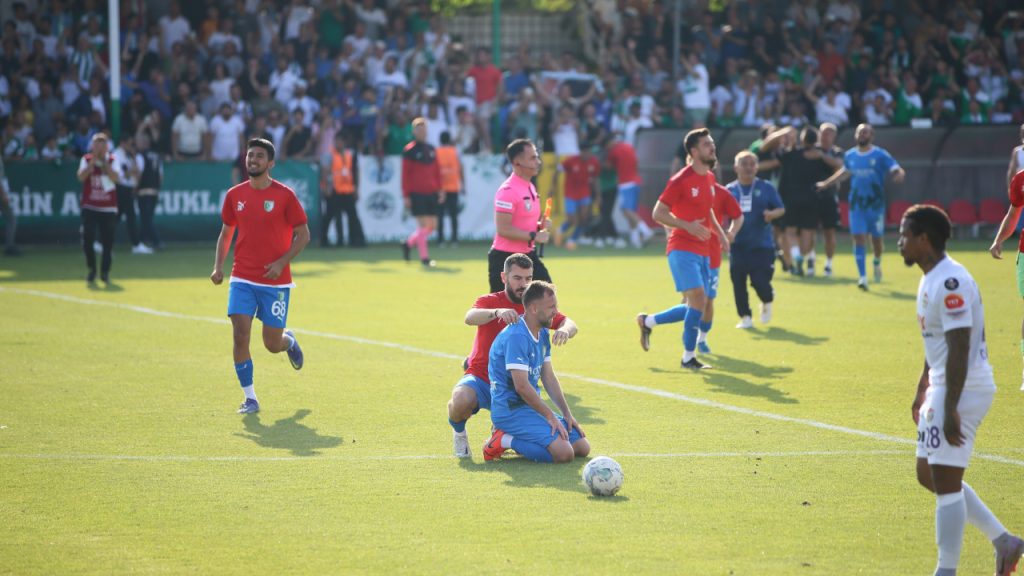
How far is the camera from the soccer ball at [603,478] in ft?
25.6

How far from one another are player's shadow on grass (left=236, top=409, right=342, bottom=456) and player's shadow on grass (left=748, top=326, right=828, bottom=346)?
6.48m

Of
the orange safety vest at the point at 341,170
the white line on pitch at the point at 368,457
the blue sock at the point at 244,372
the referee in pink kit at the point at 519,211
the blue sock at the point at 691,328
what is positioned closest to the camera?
the white line on pitch at the point at 368,457

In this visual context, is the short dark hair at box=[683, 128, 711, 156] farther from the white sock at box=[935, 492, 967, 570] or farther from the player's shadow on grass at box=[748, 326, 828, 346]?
the white sock at box=[935, 492, 967, 570]

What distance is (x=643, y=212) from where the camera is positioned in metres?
29.4

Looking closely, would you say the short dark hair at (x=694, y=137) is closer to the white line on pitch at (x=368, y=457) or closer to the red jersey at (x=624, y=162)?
the white line on pitch at (x=368, y=457)

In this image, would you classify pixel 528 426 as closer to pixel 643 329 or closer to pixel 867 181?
pixel 643 329

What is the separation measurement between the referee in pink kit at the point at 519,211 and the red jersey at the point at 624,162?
15936mm

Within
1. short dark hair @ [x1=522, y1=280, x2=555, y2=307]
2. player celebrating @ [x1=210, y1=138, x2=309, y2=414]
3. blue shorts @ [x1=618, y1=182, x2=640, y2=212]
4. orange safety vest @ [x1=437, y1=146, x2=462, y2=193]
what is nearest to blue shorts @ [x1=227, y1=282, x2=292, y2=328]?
player celebrating @ [x1=210, y1=138, x2=309, y2=414]

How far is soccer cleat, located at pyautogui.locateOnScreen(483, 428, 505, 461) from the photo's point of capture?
8852 mm

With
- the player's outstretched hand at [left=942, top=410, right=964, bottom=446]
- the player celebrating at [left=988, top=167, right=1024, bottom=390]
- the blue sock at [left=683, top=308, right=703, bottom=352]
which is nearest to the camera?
the player's outstretched hand at [left=942, top=410, right=964, bottom=446]

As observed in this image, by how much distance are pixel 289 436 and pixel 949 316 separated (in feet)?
18.0

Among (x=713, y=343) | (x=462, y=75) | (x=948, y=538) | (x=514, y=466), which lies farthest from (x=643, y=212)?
(x=948, y=538)

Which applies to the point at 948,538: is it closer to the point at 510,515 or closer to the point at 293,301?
the point at 510,515

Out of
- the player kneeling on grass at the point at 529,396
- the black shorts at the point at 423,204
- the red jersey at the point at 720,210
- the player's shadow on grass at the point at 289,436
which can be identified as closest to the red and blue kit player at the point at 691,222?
the red jersey at the point at 720,210
